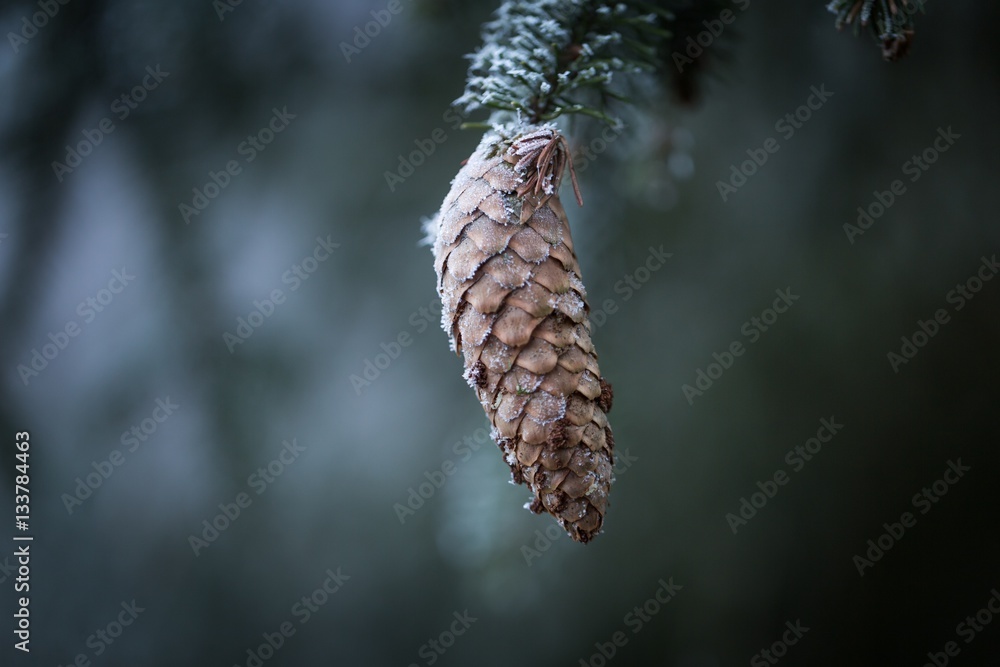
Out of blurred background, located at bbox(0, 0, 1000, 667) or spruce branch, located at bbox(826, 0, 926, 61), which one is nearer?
spruce branch, located at bbox(826, 0, 926, 61)

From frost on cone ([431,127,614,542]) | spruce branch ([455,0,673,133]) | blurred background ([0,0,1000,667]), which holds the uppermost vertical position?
spruce branch ([455,0,673,133])

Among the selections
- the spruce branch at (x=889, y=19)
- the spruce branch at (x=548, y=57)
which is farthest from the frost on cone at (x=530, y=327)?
the spruce branch at (x=889, y=19)

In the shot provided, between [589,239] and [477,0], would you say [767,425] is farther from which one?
[477,0]

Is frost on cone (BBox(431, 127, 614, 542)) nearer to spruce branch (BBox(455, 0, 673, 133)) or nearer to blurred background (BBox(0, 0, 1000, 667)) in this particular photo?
spruce branch (BBox(455, 0, 673, 133))

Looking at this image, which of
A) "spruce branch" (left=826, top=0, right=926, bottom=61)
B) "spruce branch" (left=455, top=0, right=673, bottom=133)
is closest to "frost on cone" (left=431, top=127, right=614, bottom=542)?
"spruce branch" (left=455, top=0, right=673, bottom=133)

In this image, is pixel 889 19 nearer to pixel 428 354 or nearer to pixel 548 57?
pixel 548 57

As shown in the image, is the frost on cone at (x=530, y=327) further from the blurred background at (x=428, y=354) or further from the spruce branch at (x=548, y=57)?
the blurred background at (x=428, y=354)

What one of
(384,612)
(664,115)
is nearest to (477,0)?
(664,115)
